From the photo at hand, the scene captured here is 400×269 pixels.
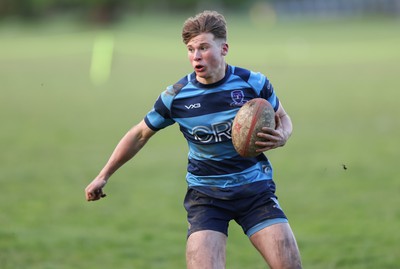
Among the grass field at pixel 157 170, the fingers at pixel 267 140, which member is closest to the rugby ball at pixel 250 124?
the fingers at pixel 267 140

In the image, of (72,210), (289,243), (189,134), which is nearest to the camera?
(289,243)

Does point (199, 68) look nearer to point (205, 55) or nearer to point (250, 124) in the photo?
point (205, 55)

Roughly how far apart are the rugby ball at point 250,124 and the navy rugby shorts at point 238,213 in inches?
16.9

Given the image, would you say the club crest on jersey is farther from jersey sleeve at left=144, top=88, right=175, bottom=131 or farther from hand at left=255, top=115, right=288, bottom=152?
jersey sleeve at left=144, top=88, right=175, bottom=131

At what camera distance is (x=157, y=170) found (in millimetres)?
17516

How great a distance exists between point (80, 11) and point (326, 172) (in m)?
85.6

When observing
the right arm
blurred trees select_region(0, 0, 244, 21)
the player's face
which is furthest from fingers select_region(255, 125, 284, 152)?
blurred trees select_region(0, 0, 244, 21)

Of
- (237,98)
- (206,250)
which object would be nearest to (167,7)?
(237,98)

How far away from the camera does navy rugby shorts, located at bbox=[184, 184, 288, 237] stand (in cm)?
692

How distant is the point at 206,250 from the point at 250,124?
1002 millimetres

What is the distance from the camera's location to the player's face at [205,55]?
6.92 metres

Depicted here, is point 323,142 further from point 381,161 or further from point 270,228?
point 270,228

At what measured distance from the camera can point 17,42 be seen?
65.9m

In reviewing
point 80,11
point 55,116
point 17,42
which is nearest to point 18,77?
point 55,116
